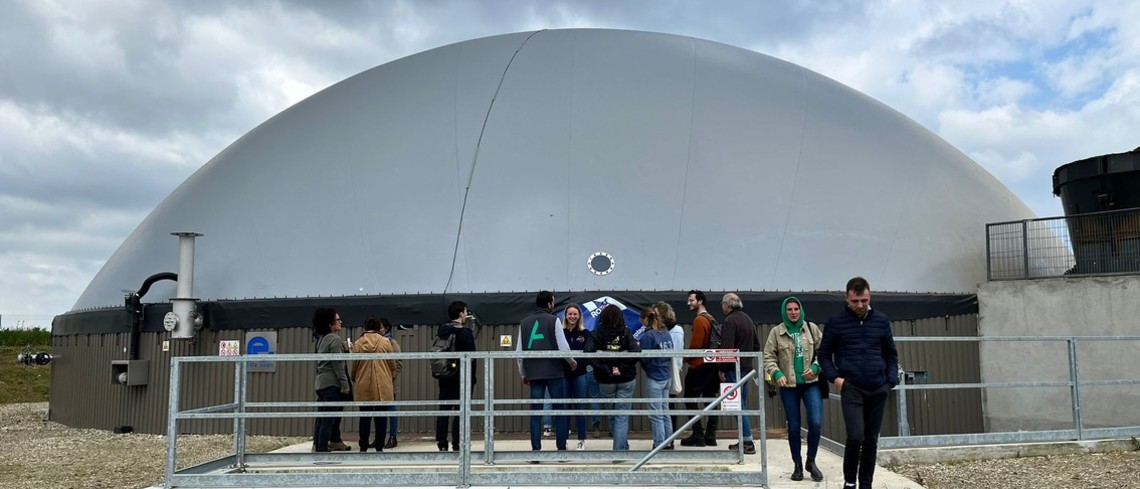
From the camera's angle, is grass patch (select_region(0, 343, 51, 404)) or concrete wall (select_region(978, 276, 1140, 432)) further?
grass patch (select_region(0, 343, 51, 404))

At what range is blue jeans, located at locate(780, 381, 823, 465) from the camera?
756cm

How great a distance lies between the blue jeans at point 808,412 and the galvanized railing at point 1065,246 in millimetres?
7836

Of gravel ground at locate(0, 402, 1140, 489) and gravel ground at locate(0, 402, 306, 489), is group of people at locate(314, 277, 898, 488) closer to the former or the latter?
gravel ground at locate(0, 402, 1140, 489)

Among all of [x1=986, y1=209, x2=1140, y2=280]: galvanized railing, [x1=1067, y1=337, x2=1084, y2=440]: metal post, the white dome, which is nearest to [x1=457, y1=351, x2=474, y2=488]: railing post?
the white dome

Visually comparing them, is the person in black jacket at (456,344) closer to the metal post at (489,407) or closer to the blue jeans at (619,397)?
the metal post at (489,407)

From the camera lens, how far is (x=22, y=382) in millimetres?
30234

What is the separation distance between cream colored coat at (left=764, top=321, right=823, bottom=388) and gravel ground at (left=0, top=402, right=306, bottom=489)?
5706 mm

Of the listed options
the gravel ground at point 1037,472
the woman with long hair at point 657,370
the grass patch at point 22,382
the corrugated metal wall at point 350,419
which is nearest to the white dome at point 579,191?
the corrugated metal wall at point 350,419

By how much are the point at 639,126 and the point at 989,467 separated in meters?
7.64

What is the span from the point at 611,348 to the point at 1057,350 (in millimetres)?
7886

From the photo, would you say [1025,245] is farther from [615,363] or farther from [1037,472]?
[615,363]

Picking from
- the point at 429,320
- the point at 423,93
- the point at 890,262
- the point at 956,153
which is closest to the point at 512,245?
the point at 429,320

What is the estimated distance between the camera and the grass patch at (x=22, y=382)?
1094 inches

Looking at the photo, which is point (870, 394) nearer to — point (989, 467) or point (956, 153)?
point (989, 467)
